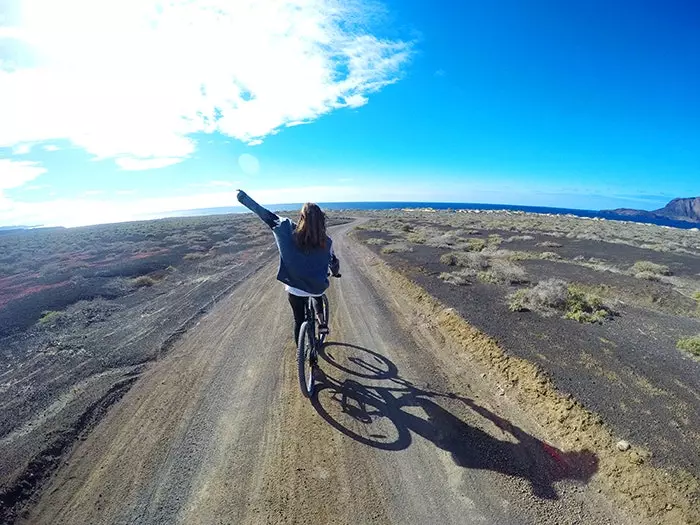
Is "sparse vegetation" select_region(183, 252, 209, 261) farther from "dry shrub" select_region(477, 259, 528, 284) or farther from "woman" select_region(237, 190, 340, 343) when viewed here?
"woman" select_region(237, 190, 340, 343)

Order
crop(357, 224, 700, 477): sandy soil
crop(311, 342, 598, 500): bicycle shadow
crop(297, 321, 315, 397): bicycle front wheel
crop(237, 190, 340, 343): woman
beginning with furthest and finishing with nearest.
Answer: crop(297, 321, 315, 397): bicycle front wheel, crop(237, 190, 340, 343): woman, crop(357, 224, 700, 477): sandy soil, crop(311, 342, 598, 500): bicycle shadow

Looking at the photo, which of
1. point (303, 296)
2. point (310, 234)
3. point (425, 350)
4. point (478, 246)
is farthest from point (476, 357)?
point (478, 246)

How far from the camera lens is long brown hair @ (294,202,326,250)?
4.83 m

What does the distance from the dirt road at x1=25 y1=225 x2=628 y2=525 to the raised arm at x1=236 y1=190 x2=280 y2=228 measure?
9.60 ft

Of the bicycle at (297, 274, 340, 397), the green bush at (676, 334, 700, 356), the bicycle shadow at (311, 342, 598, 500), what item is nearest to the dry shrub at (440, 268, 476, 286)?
the green bush at (676, 334, 700, 356)

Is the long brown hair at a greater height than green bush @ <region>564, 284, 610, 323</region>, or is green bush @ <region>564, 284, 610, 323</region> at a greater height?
the long brown hair

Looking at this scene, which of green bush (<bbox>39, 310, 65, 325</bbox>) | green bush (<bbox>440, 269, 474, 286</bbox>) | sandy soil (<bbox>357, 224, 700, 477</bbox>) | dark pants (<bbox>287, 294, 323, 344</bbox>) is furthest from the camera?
green bush (<bbox>440, 269, 474, 286</bbox>)

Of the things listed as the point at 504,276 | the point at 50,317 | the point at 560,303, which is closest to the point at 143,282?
the point at 50,317

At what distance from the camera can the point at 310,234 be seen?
489 centimetres

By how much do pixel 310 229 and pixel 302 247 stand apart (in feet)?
1.02

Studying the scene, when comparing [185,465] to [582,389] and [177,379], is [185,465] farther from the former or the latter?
[582,389]

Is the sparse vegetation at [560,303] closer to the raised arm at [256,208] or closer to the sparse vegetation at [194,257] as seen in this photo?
the raised arm at [256,208]

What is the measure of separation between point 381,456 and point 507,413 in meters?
2.28

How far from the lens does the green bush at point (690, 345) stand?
24.0 feet
